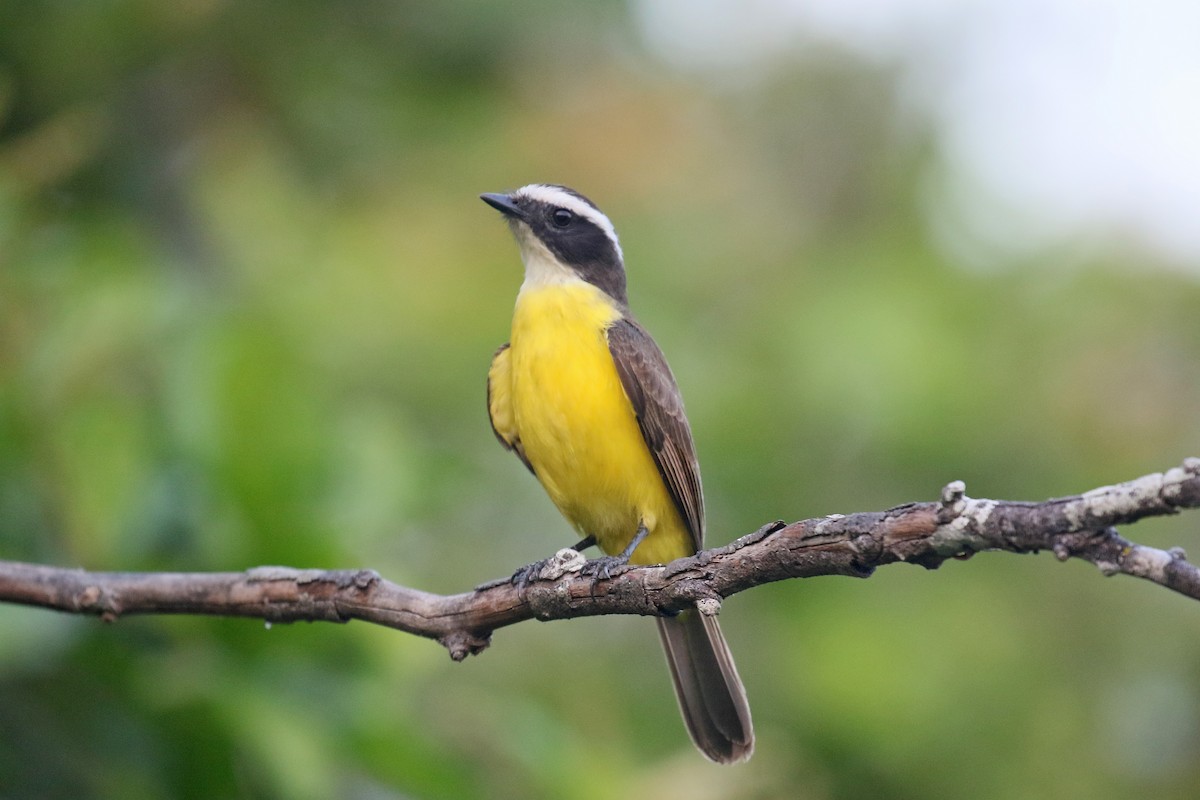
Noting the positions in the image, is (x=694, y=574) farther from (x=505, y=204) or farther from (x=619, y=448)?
(x=505, y=204)

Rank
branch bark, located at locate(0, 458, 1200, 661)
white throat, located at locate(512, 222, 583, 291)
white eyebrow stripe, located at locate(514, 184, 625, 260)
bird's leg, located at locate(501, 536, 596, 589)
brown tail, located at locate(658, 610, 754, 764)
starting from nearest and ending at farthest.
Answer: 1. branch bark, located at locate(0, 458, 1200, 661)
2. bird's leg, located at locate(501, 536, 596, 589)
3. brown tail, located at locate(658, 610, 754, 764)
4. white throat, located at locate(512, 222, 583, 291)
5. white eyebrow stripe, located at locate(514, 184, 625, 260)

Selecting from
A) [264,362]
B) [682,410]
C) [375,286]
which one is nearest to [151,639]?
[264,362]

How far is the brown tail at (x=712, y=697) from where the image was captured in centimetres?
461

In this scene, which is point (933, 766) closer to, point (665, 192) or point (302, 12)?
point (665, 192)

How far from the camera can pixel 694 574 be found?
2.91m

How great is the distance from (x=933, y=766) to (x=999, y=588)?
101 centimetres

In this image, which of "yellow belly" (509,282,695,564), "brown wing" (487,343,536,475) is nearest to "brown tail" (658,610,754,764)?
"yellow belly" (509,282,695,564)

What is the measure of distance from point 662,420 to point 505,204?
1354 mm

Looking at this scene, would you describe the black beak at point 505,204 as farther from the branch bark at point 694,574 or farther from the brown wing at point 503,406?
the branch bark at point 694,574

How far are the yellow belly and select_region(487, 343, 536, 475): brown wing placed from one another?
82mm

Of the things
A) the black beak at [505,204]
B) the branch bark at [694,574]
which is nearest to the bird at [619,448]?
the black beak at [505,204]

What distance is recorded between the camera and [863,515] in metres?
2.56

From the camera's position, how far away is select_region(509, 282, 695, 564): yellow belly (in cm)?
464

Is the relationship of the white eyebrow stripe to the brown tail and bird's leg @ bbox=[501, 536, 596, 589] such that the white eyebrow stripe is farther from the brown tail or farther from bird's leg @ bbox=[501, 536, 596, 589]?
bird's leg @ bbox=[501, 536, 596, 589]
